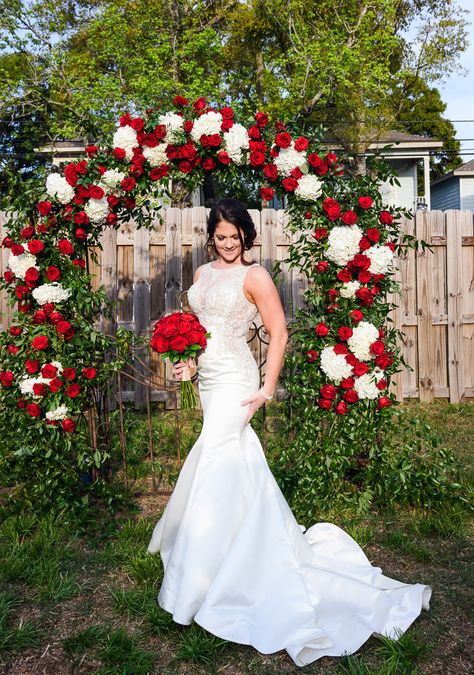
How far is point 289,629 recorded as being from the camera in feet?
9.14

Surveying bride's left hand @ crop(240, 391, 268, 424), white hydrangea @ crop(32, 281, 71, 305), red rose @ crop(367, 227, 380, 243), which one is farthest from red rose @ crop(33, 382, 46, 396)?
red rose @ crop(367, 227, 380, 243)

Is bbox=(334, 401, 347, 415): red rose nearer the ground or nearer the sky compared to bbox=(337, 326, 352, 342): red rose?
nearer the ground

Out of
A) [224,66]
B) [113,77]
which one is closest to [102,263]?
[113,77]

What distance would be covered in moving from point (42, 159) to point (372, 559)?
2367cm

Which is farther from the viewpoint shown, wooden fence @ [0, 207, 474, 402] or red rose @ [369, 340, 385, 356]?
wooden fence @ [0, 207, 474, 402]

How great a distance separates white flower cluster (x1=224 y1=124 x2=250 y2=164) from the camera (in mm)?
4203

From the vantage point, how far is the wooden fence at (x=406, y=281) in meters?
7.04

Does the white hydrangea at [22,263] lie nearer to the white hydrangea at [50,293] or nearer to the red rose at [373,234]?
the white hydrangea at [50,293]

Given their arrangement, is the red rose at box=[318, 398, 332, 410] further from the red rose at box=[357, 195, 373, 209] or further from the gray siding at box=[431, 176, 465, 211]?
the gray siding at box=[431, 176, 465, 211]

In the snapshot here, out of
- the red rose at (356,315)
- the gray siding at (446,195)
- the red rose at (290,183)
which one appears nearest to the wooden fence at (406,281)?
the red rose at (290,183)

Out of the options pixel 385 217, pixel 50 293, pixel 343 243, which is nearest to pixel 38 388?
pixel 50 293

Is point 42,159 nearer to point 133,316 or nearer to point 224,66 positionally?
point 224,66

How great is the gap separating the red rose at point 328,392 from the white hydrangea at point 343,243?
0.88 m

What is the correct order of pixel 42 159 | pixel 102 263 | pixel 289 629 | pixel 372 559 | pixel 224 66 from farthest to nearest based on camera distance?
1. pixel 42 159
2. pixel 224 66
3. pixel 102 263
4. pixel 372 559
5. pixel 289 629
